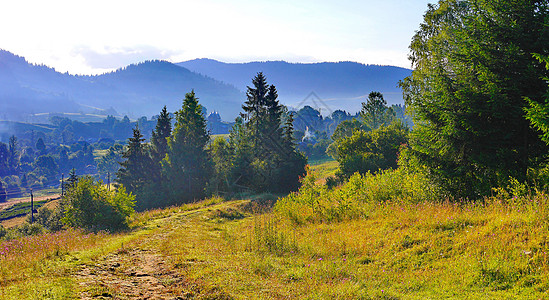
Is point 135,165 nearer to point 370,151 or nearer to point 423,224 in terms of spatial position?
point 370,151

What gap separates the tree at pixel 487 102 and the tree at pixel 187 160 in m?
38.2

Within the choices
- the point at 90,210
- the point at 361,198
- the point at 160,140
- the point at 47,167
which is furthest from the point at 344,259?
the point at 47,167

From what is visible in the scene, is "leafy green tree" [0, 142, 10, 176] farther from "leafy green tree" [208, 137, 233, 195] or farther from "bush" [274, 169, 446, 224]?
"bush" [274, 169, 446, 224]

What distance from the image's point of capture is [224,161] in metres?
51.7

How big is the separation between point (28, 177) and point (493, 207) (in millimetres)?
195031

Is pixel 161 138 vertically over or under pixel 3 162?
over

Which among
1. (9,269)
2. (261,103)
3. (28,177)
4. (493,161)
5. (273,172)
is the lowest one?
(28,177)

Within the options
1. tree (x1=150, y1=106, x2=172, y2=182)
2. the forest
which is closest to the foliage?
the forest

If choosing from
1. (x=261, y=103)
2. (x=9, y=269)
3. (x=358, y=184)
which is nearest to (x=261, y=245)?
(x=9, y=269)

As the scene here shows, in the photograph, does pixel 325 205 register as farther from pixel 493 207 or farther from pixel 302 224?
pixel 493 207

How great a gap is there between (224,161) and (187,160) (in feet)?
23.2

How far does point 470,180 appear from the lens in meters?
11.4

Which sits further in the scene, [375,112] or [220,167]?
[375,112]

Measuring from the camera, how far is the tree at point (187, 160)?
45.5 metres
